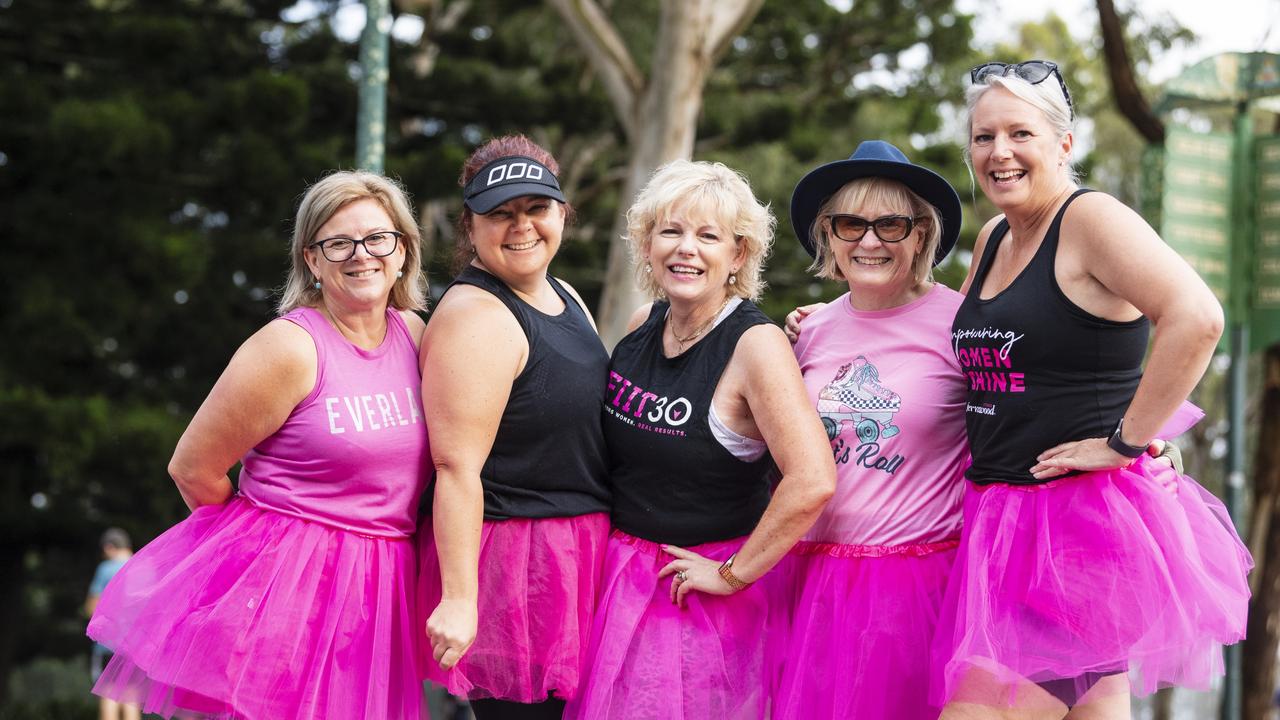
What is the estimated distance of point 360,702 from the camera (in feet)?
11.4

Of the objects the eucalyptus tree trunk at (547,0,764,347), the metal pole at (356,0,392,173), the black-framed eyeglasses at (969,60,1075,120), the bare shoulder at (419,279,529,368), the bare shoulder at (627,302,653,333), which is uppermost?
the eucalyptus tree trunk at (547,0,764,347)

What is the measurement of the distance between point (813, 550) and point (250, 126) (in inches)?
403

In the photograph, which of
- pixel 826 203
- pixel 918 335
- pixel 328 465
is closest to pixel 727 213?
pixel 826 203

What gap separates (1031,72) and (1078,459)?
3.52 ft

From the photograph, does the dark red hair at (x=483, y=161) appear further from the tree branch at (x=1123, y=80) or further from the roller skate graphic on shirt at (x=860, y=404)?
the tree branch at (x=1123, y=80)

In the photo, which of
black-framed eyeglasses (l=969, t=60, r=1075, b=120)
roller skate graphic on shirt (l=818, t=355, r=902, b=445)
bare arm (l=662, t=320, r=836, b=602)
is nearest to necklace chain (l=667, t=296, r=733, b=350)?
bare arm (l=662, t=320, r=836, b=602)

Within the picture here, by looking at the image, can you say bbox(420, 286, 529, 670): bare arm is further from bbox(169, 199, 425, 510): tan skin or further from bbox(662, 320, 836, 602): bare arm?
bbox(662, 320, 836, 602): bare arm

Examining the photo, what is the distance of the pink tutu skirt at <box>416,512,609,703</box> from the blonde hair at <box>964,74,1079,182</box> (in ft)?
5.36

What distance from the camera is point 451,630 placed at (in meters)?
3.35

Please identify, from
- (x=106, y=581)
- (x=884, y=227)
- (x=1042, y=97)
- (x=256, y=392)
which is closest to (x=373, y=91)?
(x=256, y=392)

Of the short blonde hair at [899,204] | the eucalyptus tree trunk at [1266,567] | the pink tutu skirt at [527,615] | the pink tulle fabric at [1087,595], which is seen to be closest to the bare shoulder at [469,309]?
the pink tutu skirt at [527,615]

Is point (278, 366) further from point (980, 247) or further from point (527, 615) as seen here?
point (980, 247)

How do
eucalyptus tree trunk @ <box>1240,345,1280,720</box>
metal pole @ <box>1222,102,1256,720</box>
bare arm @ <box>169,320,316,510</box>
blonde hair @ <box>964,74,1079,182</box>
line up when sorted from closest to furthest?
blonde hair @ <box>964,74,1079,182</box> → bare arm @ <box>169,320,316,510</box> → metal pole @ <box>1222,102,1256,720</box> → eucalyptus tree trunk @ <box>1240,345,1280,720</box>

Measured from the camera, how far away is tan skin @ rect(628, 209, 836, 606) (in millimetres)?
3389
